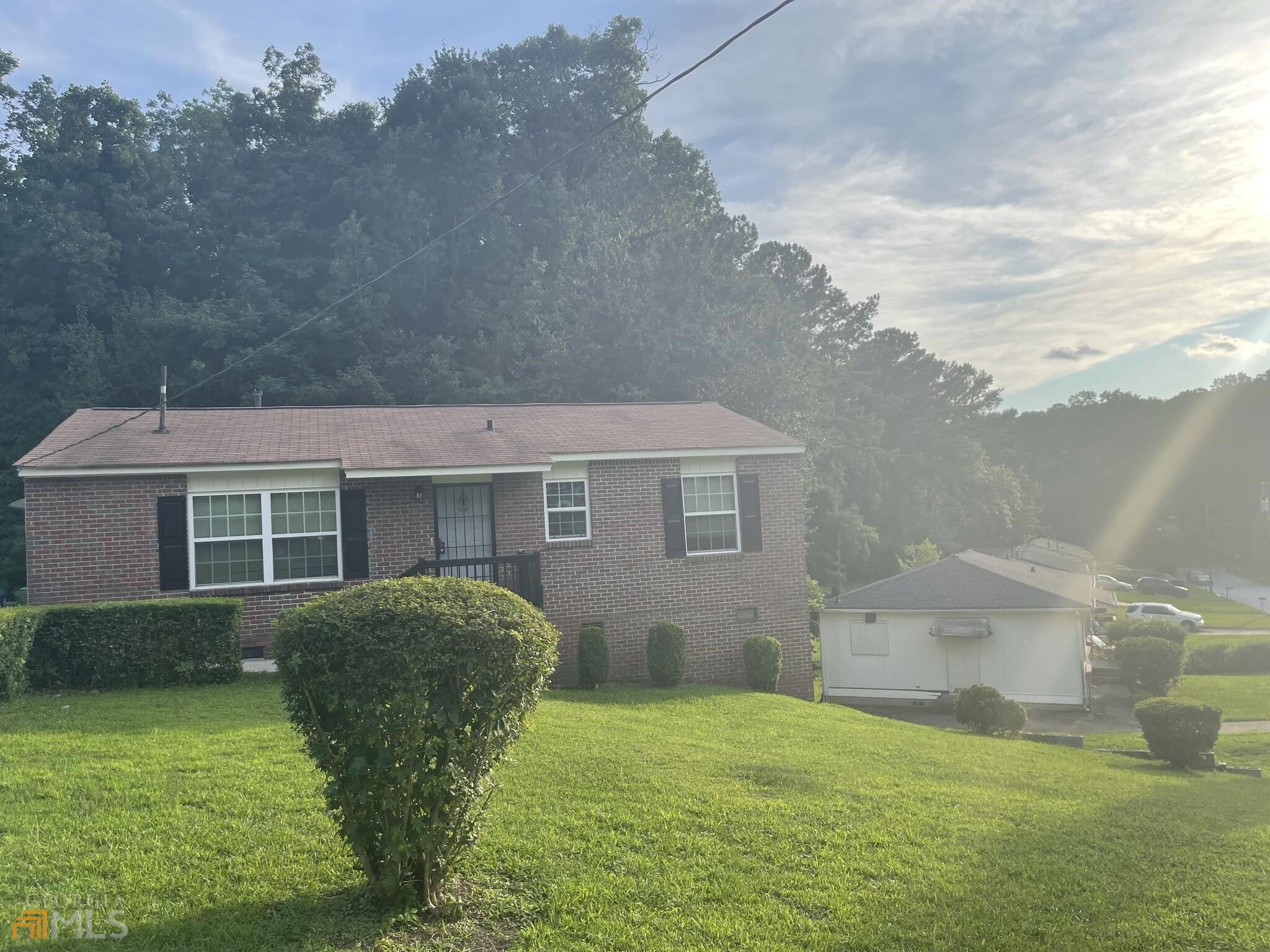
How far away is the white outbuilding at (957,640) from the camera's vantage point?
1830 centimetres

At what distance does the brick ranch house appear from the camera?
39.9 ft

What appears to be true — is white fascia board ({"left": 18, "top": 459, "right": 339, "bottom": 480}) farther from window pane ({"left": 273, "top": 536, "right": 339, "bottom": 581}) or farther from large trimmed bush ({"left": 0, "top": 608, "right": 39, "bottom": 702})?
large trimmed bush ({"left": 0, "top": 608, "right": 39, "bottom": 702})

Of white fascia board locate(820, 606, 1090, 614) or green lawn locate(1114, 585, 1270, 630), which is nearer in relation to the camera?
white fascia board locate(820, 606, 1090, 614)

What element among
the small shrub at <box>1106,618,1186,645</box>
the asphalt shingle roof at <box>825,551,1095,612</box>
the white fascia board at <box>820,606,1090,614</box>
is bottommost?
the small shrub at <box>1106,618,1186,645</box>

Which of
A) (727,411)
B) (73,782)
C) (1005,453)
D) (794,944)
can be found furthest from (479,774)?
(1005,453)

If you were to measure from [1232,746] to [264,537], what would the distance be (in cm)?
1754

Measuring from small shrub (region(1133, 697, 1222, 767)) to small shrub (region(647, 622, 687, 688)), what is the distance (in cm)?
728

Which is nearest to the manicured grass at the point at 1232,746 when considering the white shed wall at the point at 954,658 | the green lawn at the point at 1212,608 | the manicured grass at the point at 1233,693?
the white shed wall at the point at 954,658

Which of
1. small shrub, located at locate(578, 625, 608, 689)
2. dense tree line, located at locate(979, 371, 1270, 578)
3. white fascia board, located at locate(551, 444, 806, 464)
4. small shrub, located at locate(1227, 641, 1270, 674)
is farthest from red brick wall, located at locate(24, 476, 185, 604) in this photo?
dense tree line, located at locate(979, 371, 1270, 578)

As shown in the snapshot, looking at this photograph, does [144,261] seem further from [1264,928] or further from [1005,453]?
[1005,453]

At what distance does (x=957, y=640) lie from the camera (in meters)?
18.8

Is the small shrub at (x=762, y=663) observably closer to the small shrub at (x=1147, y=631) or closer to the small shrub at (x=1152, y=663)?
the small shrub at (x=1152, y=663)

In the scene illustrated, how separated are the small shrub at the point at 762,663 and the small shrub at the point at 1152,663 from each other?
12.0 meters

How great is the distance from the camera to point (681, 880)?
4758 mm
